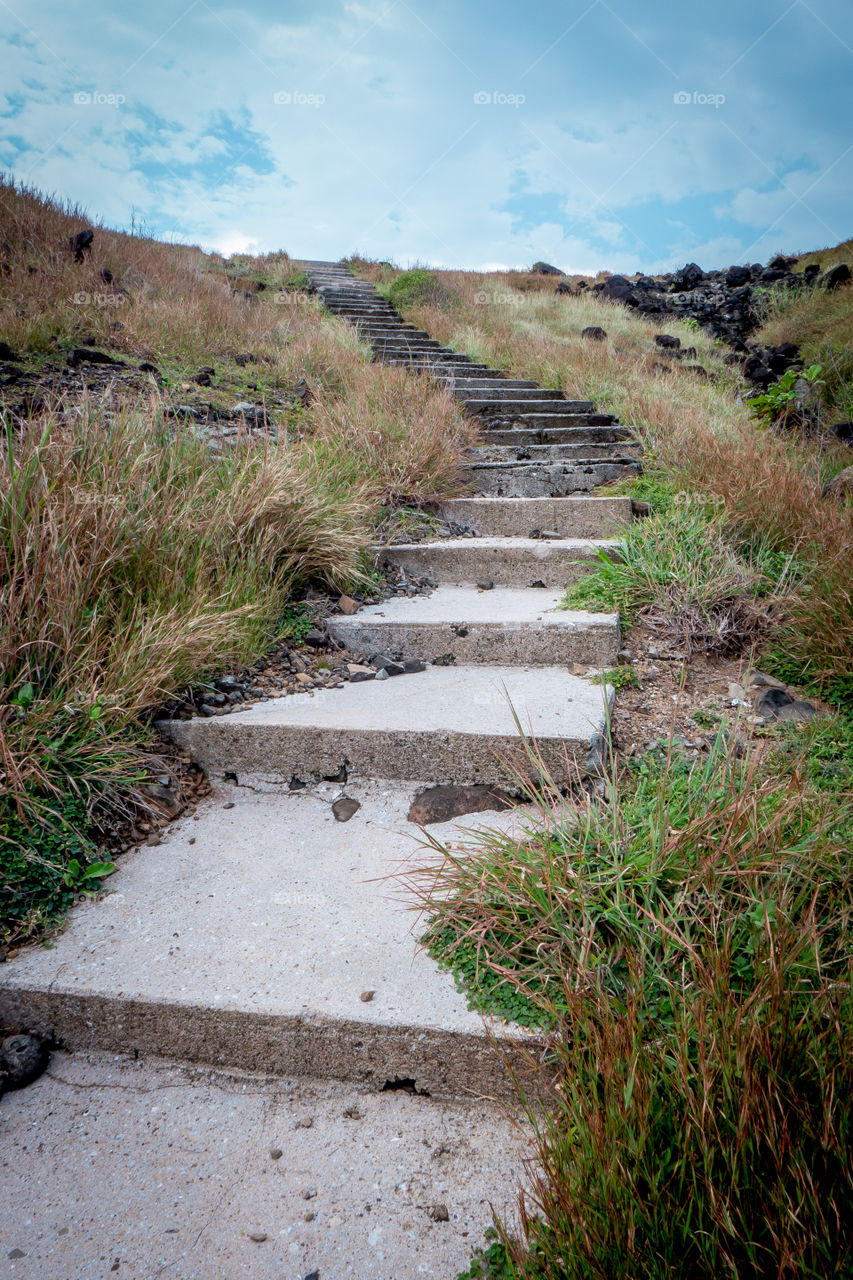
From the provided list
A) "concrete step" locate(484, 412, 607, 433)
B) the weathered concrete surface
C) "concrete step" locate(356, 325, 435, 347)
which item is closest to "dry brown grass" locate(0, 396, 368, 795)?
the weathered concrete surface

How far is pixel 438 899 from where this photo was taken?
5.60 ft

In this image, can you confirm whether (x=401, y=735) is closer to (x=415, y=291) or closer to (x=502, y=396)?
(x=502, y=396)

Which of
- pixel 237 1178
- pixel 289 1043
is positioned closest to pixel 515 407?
pixel 289 1043

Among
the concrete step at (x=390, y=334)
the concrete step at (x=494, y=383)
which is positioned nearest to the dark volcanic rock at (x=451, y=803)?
the concrete step at (x=494, y=383)

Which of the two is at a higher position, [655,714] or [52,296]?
[52,296]

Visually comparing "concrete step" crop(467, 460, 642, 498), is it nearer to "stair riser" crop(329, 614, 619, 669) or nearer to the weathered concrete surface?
"stair riser" crop(329, 614, 619, 669)

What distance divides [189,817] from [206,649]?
0.61 m

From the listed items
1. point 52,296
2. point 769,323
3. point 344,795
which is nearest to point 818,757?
point 344,795

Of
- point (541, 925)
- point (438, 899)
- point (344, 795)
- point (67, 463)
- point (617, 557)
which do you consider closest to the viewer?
point (541, 925)

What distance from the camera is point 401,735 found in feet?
7.28

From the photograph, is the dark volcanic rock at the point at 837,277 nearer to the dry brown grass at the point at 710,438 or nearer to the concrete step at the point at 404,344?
the dry brown grass at the point at 710,438

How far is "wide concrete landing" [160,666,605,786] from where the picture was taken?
2.16 meters

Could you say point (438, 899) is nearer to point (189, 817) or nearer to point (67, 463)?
point (189, 817)

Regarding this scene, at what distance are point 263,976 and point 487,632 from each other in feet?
5.93
